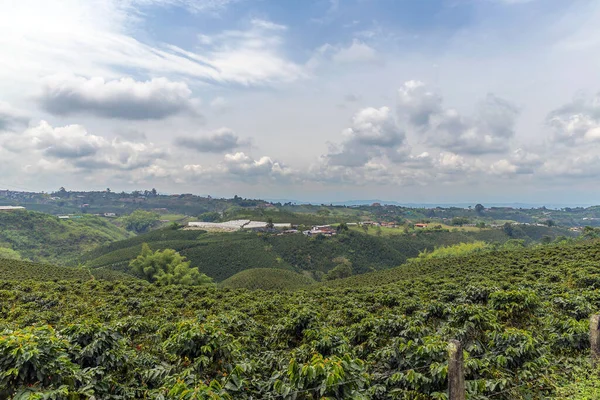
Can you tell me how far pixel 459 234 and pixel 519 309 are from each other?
140 m

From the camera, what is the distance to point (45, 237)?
141 meters

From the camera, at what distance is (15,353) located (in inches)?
189

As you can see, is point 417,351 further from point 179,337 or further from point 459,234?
point 459,234

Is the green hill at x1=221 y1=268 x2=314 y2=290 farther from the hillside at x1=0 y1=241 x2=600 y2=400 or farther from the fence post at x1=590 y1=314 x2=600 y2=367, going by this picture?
the fence post at x1=590 y1=314 x2=600 y2=367

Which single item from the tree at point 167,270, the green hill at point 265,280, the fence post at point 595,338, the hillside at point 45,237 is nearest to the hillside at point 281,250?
the tree at point 167,270

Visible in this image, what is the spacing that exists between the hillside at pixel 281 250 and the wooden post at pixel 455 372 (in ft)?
300

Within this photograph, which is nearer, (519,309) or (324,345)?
(324,345)

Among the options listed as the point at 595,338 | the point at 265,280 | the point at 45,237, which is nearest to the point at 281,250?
the point at 265,280

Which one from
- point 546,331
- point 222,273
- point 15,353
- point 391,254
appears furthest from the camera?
point 391,254

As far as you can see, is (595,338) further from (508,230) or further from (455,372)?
(508,230)

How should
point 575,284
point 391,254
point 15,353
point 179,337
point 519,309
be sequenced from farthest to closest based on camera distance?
point 391,254 < point 575,284 < point 519,309 < point 179,337 < point 15,353

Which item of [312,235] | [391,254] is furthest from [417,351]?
[312,235]

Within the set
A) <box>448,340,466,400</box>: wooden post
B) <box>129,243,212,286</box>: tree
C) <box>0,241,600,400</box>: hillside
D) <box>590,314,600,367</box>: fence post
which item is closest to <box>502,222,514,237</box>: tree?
<box>129,243,212,286</box>: tree

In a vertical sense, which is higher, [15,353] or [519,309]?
[15,353]
